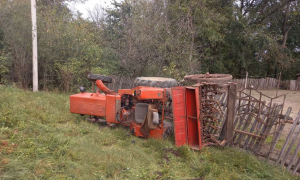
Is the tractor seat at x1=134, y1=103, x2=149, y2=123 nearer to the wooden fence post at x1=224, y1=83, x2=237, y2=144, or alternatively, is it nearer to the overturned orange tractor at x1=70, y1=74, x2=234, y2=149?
the overturned orange tractor at x1=70, y1=74, x2=234, y2=149

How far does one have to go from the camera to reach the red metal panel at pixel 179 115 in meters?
4.83

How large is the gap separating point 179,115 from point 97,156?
1.92 metres

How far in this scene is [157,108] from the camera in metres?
5.21

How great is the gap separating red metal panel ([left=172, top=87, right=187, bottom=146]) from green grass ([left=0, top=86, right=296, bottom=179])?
27 cm

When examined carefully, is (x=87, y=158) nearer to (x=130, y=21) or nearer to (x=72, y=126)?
(x=72, y=126)

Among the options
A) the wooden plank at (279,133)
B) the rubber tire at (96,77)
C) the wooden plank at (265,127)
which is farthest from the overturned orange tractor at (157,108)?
the wooden plank at (279,133)

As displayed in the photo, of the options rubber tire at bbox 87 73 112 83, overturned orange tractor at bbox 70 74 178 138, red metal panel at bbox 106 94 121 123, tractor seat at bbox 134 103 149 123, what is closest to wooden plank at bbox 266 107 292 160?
overturned orange tractor at bbox 70 74 178 138

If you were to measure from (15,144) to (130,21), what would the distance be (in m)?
8.10

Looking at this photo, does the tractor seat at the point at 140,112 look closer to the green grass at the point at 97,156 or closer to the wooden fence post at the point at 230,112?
the green grass at the point at 97,156

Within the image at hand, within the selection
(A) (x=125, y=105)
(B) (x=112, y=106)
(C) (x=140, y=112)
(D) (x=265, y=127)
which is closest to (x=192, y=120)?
(C) (x=140, y=112)

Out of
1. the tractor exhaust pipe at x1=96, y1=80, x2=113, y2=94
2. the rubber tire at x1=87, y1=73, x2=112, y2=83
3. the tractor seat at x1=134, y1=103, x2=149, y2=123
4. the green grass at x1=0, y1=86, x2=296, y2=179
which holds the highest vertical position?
the rubber tire at x1=87, y1=73, x2=112, y2=83

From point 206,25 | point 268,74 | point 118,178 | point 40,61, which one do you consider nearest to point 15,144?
point 118,178

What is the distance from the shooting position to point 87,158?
150 inches

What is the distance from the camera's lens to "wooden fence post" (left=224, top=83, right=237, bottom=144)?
4.85 m
